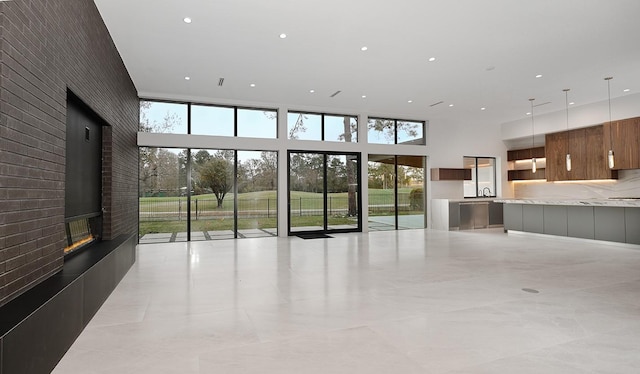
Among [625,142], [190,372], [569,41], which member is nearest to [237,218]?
[190,372]

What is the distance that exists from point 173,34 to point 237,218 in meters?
4.62

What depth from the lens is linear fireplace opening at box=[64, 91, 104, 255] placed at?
3.74 metres

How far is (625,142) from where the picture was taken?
8312mm

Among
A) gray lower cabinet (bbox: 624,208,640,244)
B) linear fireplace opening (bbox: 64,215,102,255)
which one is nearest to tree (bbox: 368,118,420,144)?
gray lower cabinet (bbox: 624,208,640,244)

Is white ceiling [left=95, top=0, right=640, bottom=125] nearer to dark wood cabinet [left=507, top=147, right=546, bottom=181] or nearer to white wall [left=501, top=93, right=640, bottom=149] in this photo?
white wall [left=501, top=93, right=640, bottom=149]

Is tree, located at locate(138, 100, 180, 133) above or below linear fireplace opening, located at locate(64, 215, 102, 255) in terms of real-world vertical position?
above

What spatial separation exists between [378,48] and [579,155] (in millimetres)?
7353

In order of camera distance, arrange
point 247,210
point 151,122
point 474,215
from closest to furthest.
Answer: point 151,122, point 247,210, point 474,215

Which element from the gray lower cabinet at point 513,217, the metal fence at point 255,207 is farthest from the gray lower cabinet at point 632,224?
the metal fence at point 255,207

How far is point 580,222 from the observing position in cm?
773

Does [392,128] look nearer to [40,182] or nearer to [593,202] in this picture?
[593,202]

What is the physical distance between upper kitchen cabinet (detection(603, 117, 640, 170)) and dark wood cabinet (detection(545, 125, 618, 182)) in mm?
257

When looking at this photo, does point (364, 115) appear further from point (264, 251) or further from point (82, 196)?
point (82, 196)

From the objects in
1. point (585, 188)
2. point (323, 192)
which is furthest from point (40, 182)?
point (585, 188)
